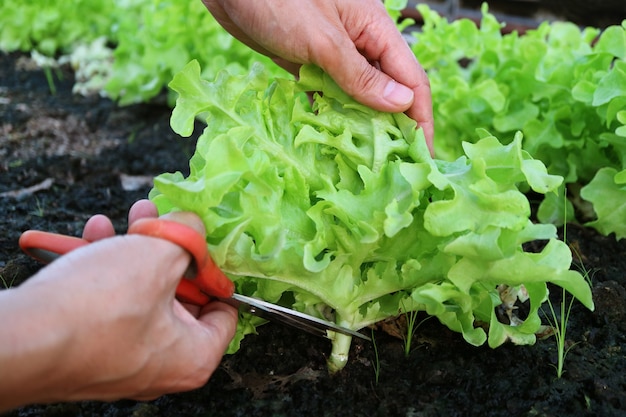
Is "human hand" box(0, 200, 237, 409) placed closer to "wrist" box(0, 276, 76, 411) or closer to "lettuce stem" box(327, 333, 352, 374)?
"wrist" box(0, 276, 76, 411)

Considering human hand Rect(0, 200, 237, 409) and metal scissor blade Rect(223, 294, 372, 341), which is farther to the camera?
metal scissor blade Rect(223, 294, 372, 341)

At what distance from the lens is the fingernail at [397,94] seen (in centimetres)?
173

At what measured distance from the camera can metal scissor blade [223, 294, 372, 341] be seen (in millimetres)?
1430

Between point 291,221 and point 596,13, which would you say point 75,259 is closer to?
point 291,221

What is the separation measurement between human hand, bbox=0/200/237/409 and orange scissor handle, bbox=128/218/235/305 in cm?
2

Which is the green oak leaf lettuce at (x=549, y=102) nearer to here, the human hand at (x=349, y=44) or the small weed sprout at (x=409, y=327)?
the human hand at (x=349, y=44)

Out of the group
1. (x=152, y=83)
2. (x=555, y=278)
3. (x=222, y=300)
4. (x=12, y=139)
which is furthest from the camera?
(x=152, y=83)

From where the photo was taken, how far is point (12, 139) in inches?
127

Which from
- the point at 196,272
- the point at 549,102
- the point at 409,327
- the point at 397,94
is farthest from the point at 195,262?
the point at 549,102

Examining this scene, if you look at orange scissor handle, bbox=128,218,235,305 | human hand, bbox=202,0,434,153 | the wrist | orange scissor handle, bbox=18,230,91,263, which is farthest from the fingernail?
the wrist

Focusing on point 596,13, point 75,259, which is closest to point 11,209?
point 75,259

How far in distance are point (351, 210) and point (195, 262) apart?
0.38 metres

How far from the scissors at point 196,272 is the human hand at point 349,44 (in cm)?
60

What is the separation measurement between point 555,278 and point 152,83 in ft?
8.94
